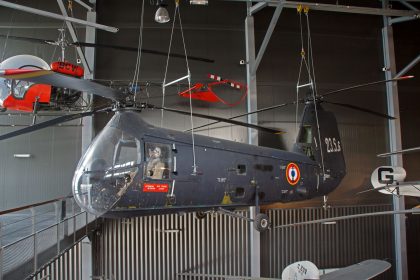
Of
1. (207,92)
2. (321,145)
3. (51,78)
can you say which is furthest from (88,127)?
(51,78)

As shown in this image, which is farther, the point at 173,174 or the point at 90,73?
Answer: the point at 90,73

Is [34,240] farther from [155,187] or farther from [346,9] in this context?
[346,9]

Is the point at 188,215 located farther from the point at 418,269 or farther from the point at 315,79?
the point at 418,269

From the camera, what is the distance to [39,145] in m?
9.77

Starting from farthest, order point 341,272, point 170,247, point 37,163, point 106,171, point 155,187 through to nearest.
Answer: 1. point 170,247
2. point 37,163
3. point 341,272
4. point 155,187
5. point 106,171

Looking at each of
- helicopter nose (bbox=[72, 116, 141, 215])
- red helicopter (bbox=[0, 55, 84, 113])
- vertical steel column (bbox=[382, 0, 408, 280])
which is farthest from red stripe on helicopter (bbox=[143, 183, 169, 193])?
vertical steel column (bbox=[382, 0, 408, 280])

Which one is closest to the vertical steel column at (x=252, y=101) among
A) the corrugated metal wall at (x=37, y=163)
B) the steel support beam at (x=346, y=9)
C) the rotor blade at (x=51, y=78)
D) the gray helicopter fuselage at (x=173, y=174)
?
the steel support beam at (x=346, y=9)

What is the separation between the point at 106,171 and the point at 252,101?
6283mm

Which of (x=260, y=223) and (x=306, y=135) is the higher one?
(x=306, y=135)

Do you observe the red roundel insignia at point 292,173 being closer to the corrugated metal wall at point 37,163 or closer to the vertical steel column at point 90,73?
the vertical steel column at point 90,73

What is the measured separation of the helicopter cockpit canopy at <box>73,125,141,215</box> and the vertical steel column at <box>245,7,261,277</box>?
224 inches

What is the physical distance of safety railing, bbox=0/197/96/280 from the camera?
495 cm

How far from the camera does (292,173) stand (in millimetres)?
6965

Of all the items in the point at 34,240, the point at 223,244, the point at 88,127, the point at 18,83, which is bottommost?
the point at 223,244
